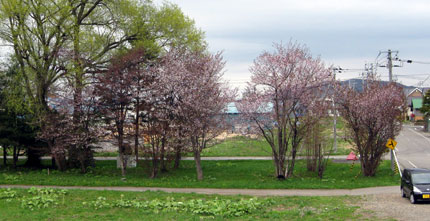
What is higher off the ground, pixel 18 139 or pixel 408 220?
pixel 18 139

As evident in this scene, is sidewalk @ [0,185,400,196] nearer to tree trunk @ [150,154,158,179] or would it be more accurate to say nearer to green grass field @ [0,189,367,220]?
green grass field @ [0,189,367,220]

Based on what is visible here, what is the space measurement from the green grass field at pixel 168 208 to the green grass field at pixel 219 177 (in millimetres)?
3832

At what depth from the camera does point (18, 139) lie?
31062 mm

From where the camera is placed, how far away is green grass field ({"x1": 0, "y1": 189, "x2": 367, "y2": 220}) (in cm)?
1550

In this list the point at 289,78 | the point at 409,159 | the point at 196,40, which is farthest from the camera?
the point at 409,159

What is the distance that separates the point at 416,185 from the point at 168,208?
9.31 meters

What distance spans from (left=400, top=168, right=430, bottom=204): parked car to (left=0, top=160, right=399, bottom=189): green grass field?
13.0ft

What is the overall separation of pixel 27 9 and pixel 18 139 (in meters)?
8.39

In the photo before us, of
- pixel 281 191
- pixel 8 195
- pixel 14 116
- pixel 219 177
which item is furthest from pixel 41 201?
pixel 14 116

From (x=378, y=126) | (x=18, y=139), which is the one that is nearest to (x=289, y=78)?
(x=378, y=126)

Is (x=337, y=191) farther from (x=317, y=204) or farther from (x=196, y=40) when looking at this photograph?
(x=196, y=40)

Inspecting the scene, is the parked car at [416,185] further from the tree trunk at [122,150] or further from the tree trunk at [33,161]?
the tree trunk at [33,161]

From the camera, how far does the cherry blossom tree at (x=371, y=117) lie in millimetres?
26359

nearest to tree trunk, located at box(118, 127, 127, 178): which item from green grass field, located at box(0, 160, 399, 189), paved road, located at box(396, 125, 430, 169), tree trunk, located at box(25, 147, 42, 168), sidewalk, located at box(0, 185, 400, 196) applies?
green grass field, located at box(0, 160, 399, 189)
